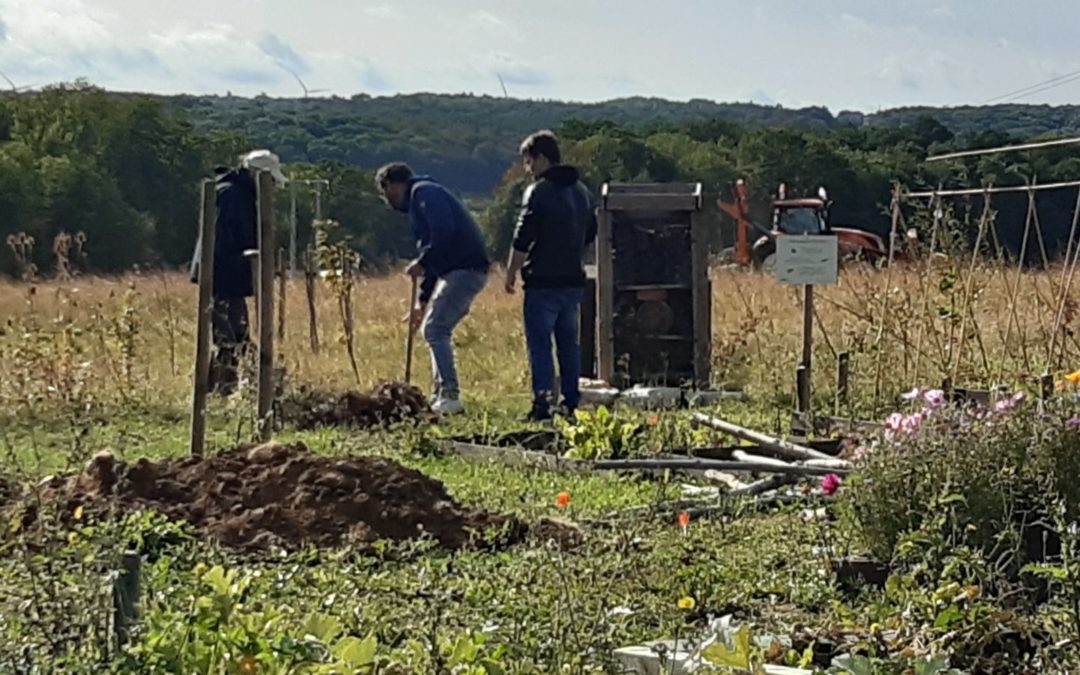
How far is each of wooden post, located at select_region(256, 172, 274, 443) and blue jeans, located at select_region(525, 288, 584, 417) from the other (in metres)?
2.12

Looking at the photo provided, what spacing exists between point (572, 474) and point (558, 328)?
2834 mm

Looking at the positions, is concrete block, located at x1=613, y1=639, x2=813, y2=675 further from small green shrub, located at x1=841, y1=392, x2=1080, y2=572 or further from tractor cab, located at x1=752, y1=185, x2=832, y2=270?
tractor cab, located at x1=752, y1=185, x2=832, y2=270

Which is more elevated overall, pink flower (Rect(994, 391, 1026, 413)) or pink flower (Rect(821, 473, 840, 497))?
pink flower (Rect(994, 391, 1026, 413))

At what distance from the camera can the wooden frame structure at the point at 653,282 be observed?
43.6 ft

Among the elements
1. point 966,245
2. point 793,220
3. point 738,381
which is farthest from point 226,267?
point 793,220

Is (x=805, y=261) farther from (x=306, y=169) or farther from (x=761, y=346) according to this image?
(x=306, y=169)

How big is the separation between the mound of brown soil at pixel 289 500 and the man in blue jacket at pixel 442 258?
15.1ft

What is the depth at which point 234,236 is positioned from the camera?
12.5m

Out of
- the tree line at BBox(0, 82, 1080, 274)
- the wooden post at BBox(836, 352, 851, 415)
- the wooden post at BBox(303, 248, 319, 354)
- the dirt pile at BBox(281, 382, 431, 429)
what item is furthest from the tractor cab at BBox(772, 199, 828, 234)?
the dirt pile at BBox(281, 382, 431, 429)

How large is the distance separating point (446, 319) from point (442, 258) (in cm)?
41

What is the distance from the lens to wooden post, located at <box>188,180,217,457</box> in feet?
27.7

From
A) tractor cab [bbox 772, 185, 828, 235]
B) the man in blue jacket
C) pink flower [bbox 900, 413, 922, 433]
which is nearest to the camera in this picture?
pink flower [bbox 900, 413, 922, 433]

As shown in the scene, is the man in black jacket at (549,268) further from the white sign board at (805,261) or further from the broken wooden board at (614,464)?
the broken wooden board at (614,464)

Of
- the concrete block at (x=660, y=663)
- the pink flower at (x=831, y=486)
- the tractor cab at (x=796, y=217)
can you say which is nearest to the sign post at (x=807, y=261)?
the pink flower at (x=831, y=486)
